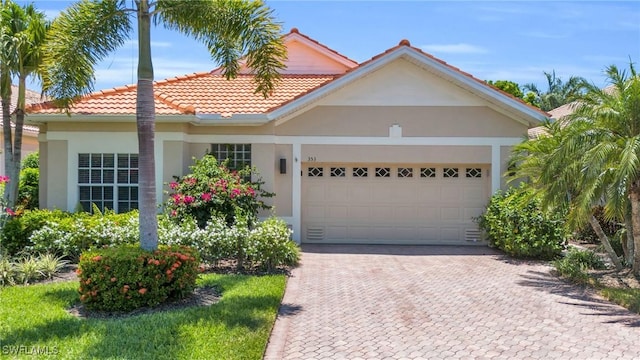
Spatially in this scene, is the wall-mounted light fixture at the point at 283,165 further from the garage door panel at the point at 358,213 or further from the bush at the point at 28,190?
the bush at the point at 28,190

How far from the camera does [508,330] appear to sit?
6.95 m

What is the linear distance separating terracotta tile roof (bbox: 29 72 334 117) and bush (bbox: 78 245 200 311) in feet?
19.6

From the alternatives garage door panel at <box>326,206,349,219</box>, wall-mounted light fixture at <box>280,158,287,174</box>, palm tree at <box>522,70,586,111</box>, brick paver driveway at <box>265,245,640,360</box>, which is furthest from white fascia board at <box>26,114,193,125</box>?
palm tree at <box>522,70,586,111</box>

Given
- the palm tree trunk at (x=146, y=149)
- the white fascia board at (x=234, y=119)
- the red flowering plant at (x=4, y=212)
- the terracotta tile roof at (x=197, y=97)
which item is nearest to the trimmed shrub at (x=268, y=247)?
the palm tree trunk at (x=146, y=149)

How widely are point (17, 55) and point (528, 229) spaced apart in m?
12.2

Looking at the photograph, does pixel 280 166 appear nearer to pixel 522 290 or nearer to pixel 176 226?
pixel 176 226

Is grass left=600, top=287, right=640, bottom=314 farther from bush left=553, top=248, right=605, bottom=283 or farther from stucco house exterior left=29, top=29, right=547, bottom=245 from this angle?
stucco house exterior left=29, top=29, right=547, bottom=245

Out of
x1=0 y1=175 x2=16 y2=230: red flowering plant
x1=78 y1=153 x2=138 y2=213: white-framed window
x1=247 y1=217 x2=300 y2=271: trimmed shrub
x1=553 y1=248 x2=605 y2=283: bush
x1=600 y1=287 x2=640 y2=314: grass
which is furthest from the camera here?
x1=78 y1=153 x2=138 y2=213: white-framed window

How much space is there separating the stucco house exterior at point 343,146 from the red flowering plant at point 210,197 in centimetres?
125

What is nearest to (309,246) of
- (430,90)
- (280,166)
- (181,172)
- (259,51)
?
(280,166)

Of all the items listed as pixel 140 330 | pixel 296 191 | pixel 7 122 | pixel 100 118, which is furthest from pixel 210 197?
pixel 140 330

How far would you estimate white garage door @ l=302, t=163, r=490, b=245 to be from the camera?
1445 cm

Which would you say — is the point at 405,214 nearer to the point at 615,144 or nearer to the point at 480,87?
the point at 480,87

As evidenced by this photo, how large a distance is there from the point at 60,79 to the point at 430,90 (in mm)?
8984
